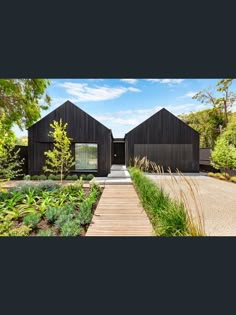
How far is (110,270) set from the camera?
1.96 meters

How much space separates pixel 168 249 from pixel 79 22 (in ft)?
9.40

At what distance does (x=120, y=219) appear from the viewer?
3.10 metres

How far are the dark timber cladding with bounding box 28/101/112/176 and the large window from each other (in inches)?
6.5

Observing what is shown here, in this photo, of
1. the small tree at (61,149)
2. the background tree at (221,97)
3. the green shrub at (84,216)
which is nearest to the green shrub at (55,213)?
the green shrub at (84,216)

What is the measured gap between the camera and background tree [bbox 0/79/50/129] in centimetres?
857

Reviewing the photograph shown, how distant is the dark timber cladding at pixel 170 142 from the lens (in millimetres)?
11453

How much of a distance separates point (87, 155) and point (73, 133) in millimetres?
1268

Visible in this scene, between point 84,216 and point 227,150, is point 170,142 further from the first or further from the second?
point 84,216

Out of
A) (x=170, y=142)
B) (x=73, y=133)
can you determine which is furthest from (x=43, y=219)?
(x=170, y=142)

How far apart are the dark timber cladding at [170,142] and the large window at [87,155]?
11.0ft

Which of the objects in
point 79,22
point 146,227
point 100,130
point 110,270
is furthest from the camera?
point 100,130

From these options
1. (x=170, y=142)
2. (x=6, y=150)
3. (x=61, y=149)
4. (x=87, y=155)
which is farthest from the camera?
(x=170, y=142)

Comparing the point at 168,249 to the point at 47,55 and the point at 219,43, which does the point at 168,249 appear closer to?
the point at 219,43

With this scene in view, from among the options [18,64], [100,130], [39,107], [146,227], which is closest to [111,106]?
[100,130]
